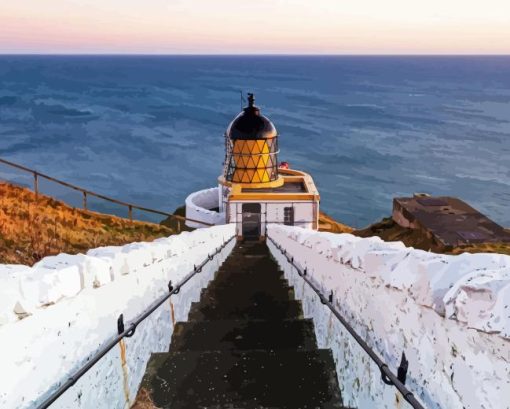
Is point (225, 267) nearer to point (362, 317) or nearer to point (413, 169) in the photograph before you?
point (362, 317)

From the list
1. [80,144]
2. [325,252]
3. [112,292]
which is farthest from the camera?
[80,144]

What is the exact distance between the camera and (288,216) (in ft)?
83.6

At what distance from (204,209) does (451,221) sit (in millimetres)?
14063

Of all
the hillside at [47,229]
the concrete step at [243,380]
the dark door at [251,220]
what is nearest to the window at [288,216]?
the dark door at [251,220]

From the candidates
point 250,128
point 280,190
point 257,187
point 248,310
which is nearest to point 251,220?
point 257,187

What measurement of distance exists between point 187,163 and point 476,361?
286 ft

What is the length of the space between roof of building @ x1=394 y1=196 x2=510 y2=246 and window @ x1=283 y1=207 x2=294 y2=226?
24.9ft

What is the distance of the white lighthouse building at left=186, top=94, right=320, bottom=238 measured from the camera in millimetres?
25281

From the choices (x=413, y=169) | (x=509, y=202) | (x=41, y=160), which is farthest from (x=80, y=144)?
(x=509, y=202)

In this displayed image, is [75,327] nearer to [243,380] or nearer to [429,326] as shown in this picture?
[243,380]

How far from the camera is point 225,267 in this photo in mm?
13961

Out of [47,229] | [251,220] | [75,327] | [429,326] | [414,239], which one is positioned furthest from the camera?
[414,239]

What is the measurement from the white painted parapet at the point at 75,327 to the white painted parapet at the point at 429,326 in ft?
5.59

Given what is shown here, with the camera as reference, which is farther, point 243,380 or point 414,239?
point 414,239
